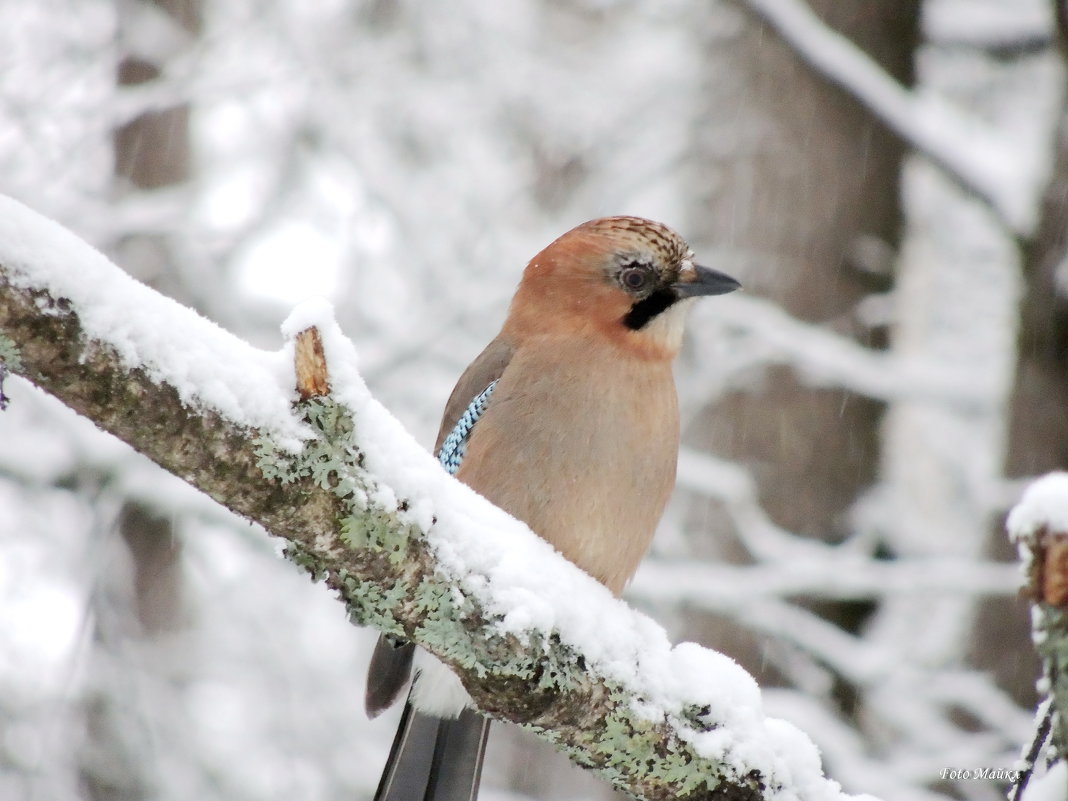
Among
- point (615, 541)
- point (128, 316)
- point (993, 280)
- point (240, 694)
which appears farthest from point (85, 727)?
point (993, 280)

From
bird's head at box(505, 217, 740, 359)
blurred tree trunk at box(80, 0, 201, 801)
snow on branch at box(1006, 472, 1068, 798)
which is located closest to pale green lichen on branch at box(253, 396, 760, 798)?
snow on branch at box(1006, 472, 1068, 798)

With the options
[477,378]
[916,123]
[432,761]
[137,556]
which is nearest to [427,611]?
[432,761]

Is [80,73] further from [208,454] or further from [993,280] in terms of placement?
[993,280]

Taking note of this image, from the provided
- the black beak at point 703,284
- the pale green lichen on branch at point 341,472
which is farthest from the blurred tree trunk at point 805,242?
the pale green lichen on branch at point 341,472

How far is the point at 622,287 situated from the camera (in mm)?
2889

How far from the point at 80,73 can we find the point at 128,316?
142 inches

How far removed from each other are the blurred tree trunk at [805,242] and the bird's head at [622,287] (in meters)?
1.72

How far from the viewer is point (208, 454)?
1.41m

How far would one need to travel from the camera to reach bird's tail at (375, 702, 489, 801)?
2611 mm

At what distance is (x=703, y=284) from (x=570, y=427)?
1.98 ft

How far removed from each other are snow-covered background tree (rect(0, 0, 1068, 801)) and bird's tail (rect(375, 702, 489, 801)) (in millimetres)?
1528

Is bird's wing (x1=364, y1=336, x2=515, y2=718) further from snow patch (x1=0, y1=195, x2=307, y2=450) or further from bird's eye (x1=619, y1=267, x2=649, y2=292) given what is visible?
snow patch (x1=0, y1=195, x2=307, y2=450)

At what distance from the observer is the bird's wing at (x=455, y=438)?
2.58m

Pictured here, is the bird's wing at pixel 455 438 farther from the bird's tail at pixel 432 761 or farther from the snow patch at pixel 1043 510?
the snow patch at pixel 1043 510
